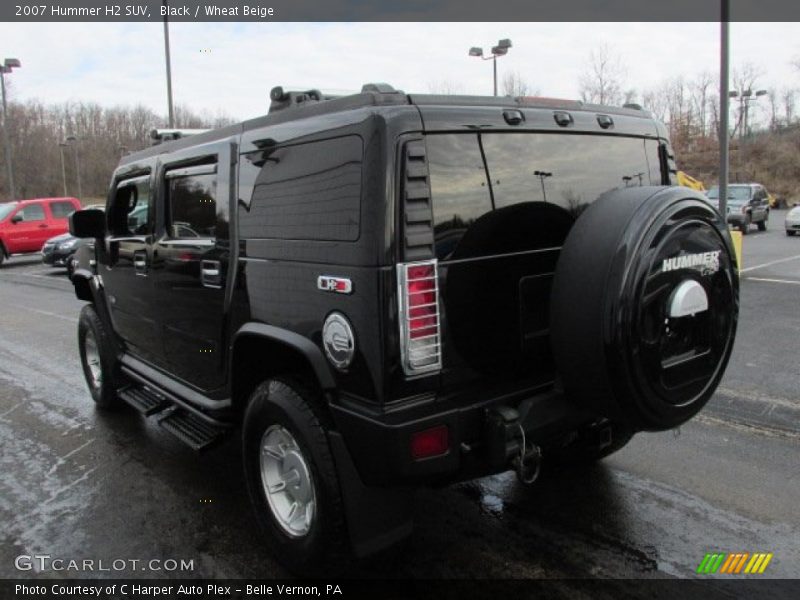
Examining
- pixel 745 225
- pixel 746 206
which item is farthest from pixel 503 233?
pixel 746 206

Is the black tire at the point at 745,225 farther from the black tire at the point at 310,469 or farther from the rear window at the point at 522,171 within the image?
the black tire at the point at 310,469

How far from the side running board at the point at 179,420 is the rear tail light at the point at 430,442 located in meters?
1.52

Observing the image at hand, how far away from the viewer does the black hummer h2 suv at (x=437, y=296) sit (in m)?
2.35

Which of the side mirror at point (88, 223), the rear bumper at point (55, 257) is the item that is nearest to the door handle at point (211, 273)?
the side mirror at point (88, 223)

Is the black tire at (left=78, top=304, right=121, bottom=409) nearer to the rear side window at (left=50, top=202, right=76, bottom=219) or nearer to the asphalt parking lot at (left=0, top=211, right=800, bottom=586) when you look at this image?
the asphalt parking lot at (left=0, top=211, right=800, bottom=586)

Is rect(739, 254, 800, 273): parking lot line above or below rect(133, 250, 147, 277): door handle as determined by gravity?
below

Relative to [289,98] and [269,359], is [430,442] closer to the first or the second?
[269,359]

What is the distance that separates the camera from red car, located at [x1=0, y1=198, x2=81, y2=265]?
19.2m

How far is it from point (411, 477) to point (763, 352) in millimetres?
5583

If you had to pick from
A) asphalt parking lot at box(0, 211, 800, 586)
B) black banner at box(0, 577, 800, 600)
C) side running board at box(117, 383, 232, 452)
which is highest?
side running board at box(117, 383, 232, 452)

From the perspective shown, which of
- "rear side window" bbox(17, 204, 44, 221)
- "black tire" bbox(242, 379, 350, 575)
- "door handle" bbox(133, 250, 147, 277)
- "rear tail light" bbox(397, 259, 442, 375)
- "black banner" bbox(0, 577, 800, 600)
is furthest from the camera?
"rear side window" bbox(17, 204, 44, 221)

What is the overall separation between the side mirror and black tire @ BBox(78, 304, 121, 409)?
74cm

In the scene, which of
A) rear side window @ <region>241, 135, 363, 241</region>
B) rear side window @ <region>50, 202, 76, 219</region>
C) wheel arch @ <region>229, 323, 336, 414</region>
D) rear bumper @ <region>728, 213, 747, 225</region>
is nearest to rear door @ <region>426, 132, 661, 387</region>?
rear side window @ <region>241, 135, 363, 241</region>

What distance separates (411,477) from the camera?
2371 millimetres
